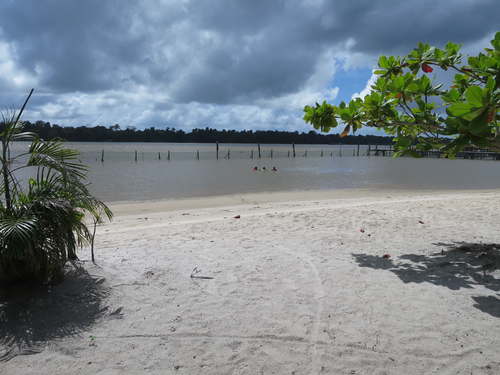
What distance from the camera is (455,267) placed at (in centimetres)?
445

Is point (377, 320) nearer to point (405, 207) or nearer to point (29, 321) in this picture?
point (29, 321)

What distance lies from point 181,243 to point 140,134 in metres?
145

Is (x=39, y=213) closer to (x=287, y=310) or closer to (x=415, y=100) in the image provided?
(x=287, y=310)

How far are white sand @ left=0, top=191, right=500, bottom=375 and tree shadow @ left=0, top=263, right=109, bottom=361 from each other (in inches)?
3.6

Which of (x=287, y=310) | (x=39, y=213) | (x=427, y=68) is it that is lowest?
(x=287, y=310)

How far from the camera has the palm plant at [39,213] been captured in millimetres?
3113

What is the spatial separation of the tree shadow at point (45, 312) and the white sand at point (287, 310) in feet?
0.30

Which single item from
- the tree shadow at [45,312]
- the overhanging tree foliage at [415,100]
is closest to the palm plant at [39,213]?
the tree shadow at [45,312]

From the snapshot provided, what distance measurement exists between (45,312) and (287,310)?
211 centimetres

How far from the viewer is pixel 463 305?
3.43 meters

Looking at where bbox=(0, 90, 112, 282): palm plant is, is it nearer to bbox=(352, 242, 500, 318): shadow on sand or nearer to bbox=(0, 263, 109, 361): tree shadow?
bbox=(0, 263, 109, 361): tree shadow

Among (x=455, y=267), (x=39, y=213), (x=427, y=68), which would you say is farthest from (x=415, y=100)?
(x=39, y=213)

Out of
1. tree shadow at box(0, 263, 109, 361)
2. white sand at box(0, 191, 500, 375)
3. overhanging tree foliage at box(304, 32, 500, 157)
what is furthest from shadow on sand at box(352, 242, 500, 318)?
tree shadow at box(0, 263, 109, 361)

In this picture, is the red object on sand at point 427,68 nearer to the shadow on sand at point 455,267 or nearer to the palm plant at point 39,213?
the shadow on sand at point 455,267
